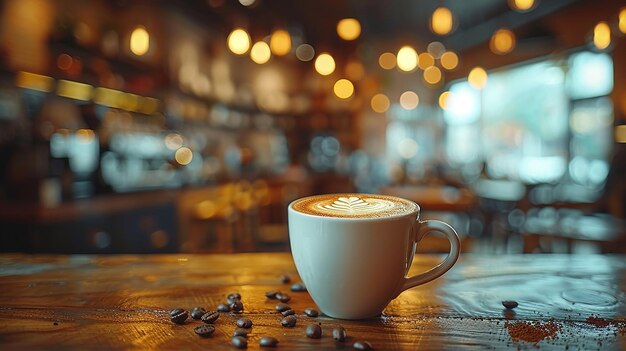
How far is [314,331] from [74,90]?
3962mm

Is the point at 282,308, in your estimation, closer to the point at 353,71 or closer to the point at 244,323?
the point at 244,323

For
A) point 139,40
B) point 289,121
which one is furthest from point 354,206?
point 289,121

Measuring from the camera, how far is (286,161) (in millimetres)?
9047

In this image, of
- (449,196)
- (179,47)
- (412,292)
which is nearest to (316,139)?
(179,47)

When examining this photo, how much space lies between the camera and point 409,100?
980 centimetres

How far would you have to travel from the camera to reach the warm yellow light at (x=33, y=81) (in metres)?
3.40

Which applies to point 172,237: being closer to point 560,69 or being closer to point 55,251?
point 55,251

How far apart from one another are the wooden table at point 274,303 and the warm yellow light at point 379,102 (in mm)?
8366

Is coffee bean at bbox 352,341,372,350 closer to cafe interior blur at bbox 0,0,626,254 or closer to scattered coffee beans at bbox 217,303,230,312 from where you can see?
scattered coffee beans at bbox 217,303,230,312

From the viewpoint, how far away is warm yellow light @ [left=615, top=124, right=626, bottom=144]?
5285 millimetres

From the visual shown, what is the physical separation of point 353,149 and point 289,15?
2787 millimetres

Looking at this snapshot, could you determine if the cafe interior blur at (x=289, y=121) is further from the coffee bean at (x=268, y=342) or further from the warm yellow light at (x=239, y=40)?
the coffee bean at (x=268, y=342)

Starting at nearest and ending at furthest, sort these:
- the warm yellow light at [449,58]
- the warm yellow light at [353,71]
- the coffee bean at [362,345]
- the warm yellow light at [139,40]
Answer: the coffee bean at [362,345], the warm yellow light at [139,40], the warm yellow light at [449,58], the warm yellow light at [353,71]

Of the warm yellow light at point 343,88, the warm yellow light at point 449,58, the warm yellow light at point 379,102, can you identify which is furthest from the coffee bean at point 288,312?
the warm yellow light at point 379,102
